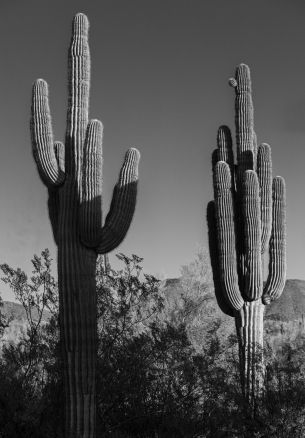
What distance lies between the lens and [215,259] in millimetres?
9445

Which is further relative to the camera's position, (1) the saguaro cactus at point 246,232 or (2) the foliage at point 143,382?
(1) the saguaro cactus at point 246,232

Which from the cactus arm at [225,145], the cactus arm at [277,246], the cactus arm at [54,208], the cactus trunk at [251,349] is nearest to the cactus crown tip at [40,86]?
the cactus arm at [54,208]

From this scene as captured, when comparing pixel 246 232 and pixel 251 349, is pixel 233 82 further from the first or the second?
pixel 251 349

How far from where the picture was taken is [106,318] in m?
8.69

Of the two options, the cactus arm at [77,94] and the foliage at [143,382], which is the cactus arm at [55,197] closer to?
the cactus arm at [77,94]

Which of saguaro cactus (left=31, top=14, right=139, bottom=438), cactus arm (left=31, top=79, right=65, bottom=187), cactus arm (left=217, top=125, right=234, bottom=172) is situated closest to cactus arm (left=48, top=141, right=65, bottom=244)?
saguaro cactus (left=31, top=14, right=139, bottom=438)

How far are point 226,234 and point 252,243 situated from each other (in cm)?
41

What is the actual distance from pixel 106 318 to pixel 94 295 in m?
1.83

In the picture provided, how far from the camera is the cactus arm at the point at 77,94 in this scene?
7.36m

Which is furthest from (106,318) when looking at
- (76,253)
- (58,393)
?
(76,253)

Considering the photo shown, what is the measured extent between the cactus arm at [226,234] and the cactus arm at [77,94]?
8.92ft

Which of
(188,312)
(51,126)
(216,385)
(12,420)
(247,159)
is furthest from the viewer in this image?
(188,312)

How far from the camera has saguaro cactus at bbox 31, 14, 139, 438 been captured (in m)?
6.66

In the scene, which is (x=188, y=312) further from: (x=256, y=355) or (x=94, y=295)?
(x=94, y=295)
